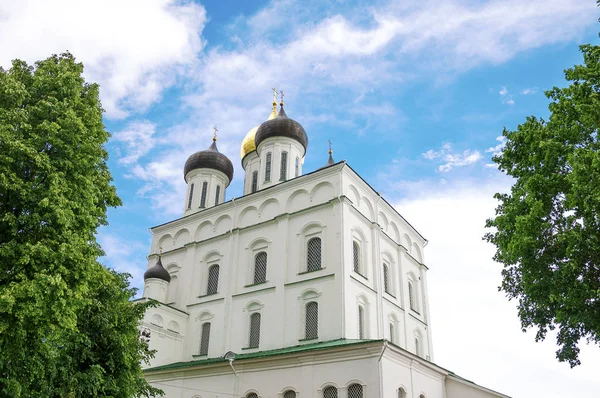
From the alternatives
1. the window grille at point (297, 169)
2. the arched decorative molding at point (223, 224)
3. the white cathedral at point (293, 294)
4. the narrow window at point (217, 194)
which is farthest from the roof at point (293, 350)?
the narrow window at point (217, 194)

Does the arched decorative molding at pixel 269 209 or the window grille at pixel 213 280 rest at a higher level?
the arched decorative molding at pixel 269 209

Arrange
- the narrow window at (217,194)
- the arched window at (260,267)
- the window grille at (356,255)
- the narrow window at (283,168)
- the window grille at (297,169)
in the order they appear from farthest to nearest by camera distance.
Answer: the narrow window at (217,194) → the window grille at (297,169) → the narrow window at (283,168) → the arched window at (260,267) → the window grille at (356,255)

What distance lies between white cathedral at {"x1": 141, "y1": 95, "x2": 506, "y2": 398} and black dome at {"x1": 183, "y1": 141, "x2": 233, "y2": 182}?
12.3 feet

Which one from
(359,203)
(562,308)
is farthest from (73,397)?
(359,203)

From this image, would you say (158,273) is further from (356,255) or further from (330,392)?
(330,392)

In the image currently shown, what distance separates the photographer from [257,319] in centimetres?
2380

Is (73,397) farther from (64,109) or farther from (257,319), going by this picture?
(257,319)

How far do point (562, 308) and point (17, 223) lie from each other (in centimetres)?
1273

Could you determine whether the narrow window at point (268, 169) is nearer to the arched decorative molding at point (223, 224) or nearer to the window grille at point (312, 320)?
the arched decorative molding at point (223, 224)

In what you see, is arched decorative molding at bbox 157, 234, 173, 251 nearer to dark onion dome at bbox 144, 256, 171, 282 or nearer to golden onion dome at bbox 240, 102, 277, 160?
dark onion dome at bbox 144, 256, 171, 282

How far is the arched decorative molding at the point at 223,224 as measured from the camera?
27.1m

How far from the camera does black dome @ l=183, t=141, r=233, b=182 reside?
32750mm

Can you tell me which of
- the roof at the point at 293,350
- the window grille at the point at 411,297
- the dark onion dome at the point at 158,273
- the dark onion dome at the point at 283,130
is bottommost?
the roof at the point at 293,350

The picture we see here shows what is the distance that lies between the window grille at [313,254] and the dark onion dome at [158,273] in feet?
27.6
